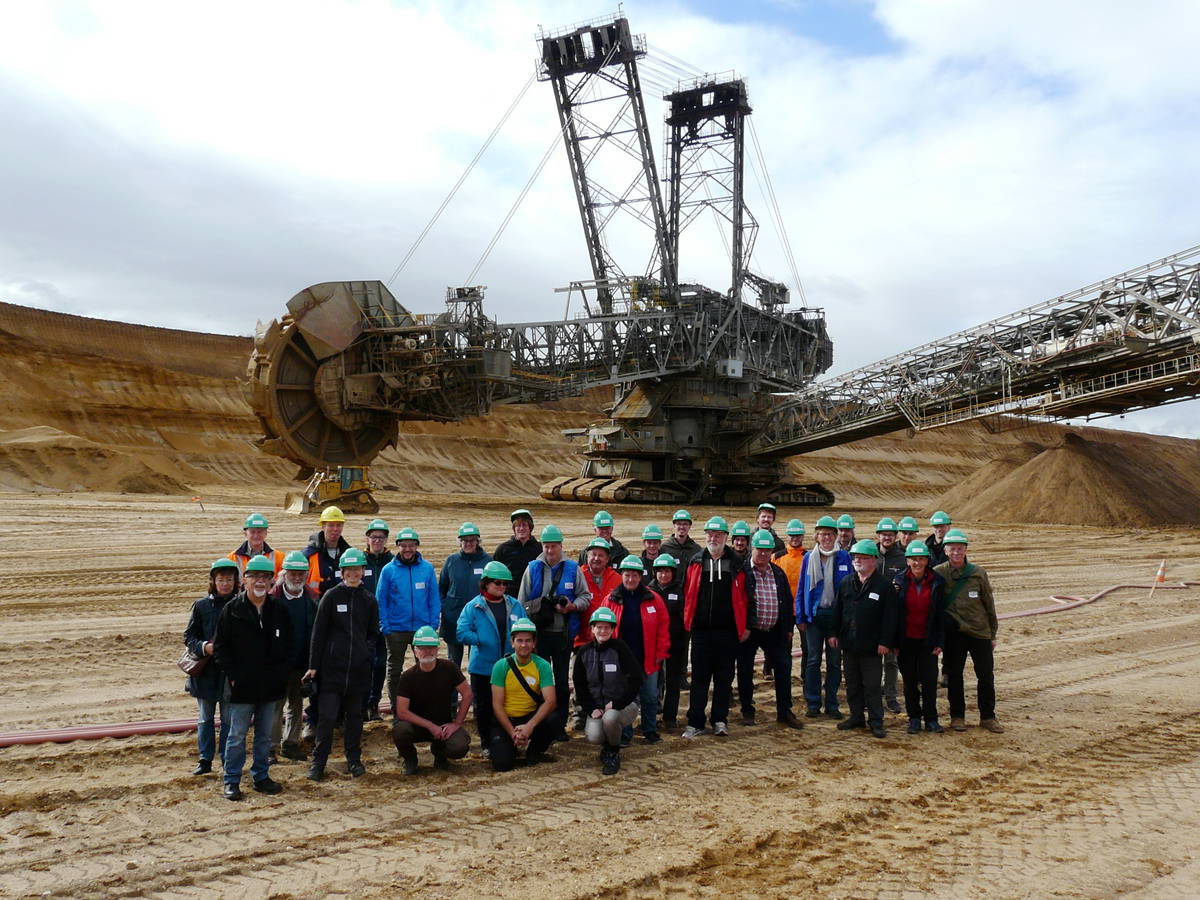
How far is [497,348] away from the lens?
2672 cm

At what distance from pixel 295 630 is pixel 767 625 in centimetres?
354

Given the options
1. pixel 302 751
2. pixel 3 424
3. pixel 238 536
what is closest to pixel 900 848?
pixel 302 751

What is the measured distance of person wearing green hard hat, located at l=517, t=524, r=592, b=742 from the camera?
692cm

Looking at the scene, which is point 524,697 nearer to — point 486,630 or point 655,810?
point 486,630

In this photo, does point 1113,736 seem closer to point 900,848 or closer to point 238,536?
point 900,848

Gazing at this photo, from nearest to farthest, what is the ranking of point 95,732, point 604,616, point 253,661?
point 253,661, point 604,616, point 95,732

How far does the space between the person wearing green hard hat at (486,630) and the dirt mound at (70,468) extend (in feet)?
86.3

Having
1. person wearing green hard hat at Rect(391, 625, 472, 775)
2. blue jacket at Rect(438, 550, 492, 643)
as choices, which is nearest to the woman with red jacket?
blue jacket at Rect(438, 550, 492, 643)

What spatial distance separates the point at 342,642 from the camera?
6.16 m

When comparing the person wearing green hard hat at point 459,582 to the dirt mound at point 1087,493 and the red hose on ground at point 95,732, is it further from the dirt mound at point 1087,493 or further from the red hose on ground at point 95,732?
the dirt mound at point 1087,493

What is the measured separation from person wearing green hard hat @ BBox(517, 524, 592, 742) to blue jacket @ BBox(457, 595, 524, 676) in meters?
0.32

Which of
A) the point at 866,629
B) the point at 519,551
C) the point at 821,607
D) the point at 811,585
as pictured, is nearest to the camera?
the point at 866,629

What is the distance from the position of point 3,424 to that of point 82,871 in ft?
123

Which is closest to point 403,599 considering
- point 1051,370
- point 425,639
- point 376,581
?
point 376,581
